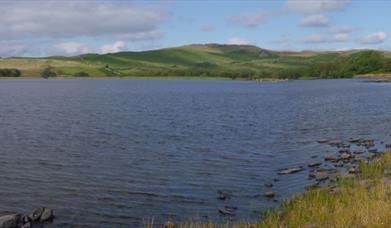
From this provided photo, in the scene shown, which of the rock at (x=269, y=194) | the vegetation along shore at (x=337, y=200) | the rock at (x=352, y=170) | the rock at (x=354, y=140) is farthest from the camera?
the rock at (x=354, y=140)

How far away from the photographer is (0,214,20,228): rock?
64.8ft

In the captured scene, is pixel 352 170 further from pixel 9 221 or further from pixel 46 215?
pixel 9 221

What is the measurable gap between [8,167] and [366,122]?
1756 inches

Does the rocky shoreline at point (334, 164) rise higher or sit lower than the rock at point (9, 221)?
lower

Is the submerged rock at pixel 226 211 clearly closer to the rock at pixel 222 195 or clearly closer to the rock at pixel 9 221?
the rock at pixel 222 195

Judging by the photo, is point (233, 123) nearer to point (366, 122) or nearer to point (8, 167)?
point (366, 122)

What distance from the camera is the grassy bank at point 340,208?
16234 mm

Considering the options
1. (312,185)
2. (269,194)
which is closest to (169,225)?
(269,194)

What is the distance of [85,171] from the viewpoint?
1236 inches

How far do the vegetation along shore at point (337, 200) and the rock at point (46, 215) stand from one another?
4.40m

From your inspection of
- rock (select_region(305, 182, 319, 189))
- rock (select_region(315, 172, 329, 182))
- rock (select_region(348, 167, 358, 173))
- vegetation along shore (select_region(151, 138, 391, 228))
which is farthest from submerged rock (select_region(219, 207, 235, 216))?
rock (select_region(348, 167, 358, 173))

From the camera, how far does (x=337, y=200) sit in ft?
67.2

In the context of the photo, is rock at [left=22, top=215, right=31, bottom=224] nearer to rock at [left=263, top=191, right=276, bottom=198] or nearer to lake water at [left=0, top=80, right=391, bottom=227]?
lake water at [left=0, top=80, right=391, bottom=227]

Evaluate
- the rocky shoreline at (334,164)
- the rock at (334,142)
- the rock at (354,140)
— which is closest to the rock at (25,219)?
the rocky shoreline at (334,164)
